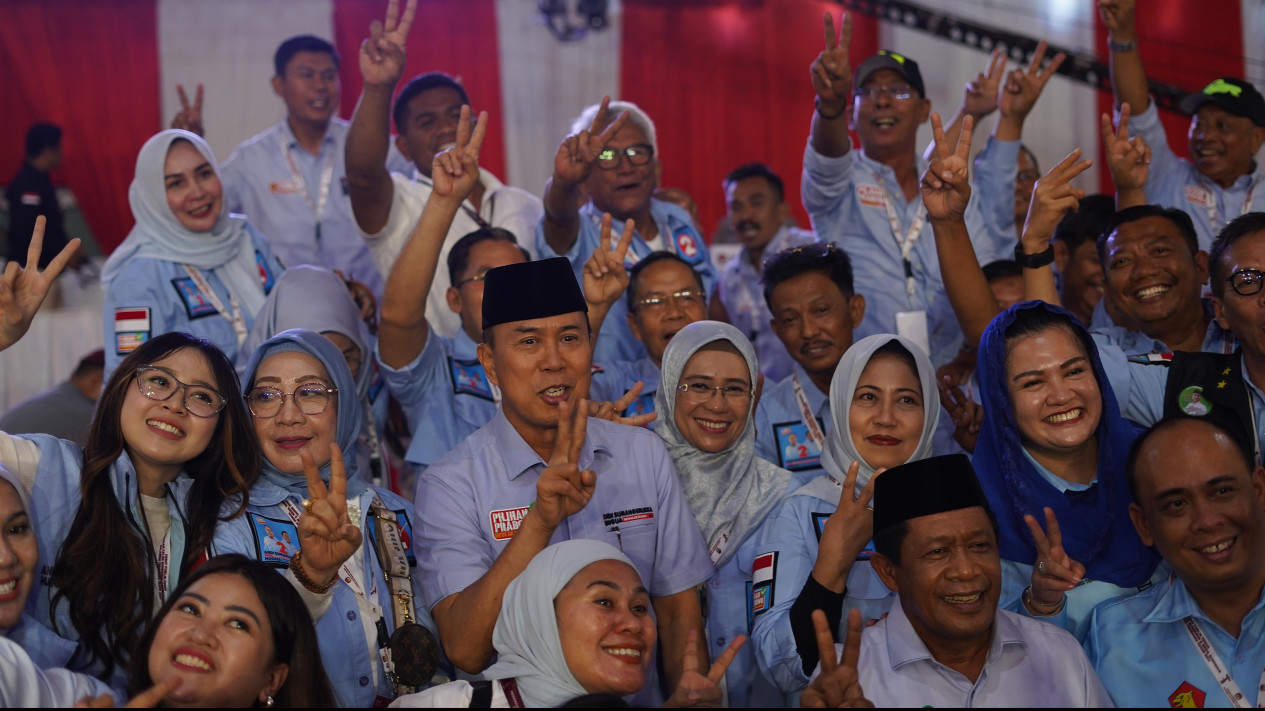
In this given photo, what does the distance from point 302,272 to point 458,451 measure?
1403mm

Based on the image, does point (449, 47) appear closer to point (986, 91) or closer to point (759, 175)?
point (759, 175)

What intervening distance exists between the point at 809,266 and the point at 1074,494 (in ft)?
4.46

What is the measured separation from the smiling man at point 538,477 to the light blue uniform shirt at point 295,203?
8.67 feet

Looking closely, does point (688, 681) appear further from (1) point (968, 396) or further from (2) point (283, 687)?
(1) point (968, 396)

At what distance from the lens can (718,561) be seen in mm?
3322

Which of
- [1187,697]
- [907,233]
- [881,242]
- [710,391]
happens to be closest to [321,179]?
[881,242]

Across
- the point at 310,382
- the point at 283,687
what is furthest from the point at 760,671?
A: the point at 310,382

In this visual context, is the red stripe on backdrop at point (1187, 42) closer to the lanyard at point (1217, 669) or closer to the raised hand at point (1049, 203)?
the raised hand at point (1049, 203)

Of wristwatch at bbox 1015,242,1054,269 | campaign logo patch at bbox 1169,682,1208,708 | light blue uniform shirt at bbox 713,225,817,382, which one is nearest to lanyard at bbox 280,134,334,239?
light blue uniform shirt at bbox 713,225,817,382

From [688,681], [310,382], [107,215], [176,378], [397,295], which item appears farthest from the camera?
[107,215]

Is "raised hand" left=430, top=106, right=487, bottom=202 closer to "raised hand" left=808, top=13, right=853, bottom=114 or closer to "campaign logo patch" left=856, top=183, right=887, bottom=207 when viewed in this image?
"raised hand" left=808, top=13, right=853, bottom=114

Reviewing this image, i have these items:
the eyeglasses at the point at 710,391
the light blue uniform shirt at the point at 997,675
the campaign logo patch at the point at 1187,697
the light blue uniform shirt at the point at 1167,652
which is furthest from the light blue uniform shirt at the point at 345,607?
the campaign logo patch at the point at 1187,697

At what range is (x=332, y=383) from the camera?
3.23 metres

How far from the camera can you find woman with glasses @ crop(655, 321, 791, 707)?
3279mm
